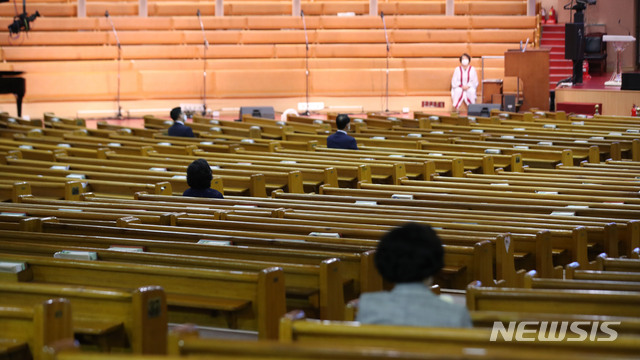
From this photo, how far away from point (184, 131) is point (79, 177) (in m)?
3.20

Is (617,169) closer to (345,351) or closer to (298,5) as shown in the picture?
(345,351)

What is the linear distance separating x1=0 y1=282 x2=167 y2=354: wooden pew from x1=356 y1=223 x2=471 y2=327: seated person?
75 centimetres

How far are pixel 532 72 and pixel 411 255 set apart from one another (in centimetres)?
1225

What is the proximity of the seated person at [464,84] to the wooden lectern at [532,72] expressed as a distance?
119 centimetres

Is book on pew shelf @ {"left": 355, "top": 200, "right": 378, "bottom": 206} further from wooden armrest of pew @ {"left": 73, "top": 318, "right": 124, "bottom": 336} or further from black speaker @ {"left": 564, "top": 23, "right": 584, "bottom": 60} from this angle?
black speaker @ {"left": 564, "top": 23, "right": 584, "bottom": 60}

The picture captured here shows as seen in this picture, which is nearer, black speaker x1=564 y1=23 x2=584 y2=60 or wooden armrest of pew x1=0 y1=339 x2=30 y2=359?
wooden armrest of pew x1=0 y1=339 x2=30 y2=359

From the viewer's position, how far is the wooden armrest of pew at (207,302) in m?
3.12

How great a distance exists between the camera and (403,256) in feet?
8.18

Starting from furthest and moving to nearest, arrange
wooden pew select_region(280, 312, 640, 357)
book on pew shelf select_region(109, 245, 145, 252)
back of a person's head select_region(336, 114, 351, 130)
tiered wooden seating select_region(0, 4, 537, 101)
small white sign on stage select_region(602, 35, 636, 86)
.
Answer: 1. tiered wooden seating select_region(0, 4, 537, 101)
2. small white sign on stage select_region(602, 35, 636, 86)
3. back of a person's head select_region(336, 114, 351, 130)
4. book on pew shelf select_region(109, 245, 145, 252)
5. wooden pew select_region(280, 312, 640, 357)

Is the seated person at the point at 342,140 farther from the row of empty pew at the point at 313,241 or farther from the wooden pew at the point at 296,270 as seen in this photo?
the wooden pew at the point at 296,270

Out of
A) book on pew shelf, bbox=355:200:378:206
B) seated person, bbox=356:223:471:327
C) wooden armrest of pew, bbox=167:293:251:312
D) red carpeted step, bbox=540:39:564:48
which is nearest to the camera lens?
seated person, bbox=356:223:471:327

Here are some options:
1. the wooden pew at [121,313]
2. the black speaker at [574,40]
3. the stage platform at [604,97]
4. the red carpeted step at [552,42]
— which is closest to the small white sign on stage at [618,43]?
the stage platform at [604,97]

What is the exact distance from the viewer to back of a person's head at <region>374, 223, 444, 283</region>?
2.47 m

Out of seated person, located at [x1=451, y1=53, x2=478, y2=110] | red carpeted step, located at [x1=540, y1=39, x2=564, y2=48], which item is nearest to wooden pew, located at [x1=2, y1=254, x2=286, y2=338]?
seated person, located at [x1=451, y1=53, x2=478, y2=110]
